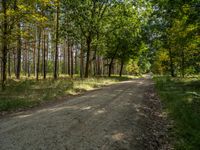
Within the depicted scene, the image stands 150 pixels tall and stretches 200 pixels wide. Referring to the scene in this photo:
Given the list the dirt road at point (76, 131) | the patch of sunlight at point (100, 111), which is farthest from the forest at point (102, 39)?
the patch of sunlight at point (100, 111)

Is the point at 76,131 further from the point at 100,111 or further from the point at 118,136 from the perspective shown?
the point at 100,111

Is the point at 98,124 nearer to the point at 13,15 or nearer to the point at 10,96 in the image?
the point at 10,96

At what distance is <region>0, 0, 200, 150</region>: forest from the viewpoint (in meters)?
11.7

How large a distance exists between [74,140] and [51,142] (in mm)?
627

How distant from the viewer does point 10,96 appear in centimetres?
1275

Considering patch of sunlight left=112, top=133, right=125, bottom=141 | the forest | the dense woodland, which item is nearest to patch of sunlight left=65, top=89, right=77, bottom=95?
the forest

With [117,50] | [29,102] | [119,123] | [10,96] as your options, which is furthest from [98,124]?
[117,50]

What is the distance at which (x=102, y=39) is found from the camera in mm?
29875

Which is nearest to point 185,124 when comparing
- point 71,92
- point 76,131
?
point 76,131

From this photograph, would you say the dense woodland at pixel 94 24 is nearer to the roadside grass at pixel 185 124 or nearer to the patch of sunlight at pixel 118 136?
the roadside grass at pixel 185 124

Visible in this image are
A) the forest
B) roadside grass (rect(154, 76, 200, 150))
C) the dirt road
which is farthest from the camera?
the forest

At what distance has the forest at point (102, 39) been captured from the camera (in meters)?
11.7

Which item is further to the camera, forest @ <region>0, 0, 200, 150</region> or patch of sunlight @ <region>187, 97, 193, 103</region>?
forest @ <region>0, 0, 200, 150</region>

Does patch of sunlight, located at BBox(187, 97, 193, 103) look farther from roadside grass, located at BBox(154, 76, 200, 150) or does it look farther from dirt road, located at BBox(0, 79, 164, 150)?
dirt road, located at BBox(0, 79, 164, 150)
